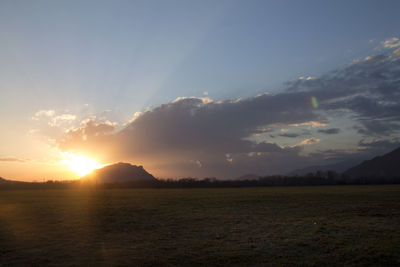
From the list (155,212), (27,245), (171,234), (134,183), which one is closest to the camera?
(27,245)

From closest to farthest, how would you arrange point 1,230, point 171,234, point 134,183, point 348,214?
1. point 171,234
2. point 1,230
3. point 348,214
4. point 134,183

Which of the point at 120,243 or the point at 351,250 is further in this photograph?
the point at 120,243

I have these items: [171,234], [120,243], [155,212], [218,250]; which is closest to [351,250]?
[218,250]

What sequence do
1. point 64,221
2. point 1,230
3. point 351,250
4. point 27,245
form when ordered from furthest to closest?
point 64,221 < point 1,230 < point 27,245 < point 351,250

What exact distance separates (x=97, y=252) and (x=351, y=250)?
40.6ft

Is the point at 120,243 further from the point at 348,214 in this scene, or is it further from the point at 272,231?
the point at 348,214

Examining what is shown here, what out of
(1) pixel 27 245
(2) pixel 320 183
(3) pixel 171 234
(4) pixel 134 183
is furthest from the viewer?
(2) pixel 320 183

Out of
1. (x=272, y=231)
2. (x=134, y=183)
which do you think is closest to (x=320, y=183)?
(x=134, y=183)

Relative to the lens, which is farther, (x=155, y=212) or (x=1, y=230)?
(x=155, y=212)

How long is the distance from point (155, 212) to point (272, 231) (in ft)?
47.9

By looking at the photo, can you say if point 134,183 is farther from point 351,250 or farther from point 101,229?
point 351,250

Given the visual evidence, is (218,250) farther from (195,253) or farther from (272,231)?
(272,231)

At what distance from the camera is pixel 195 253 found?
49.5 feet

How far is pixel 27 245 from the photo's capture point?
17484 mm
